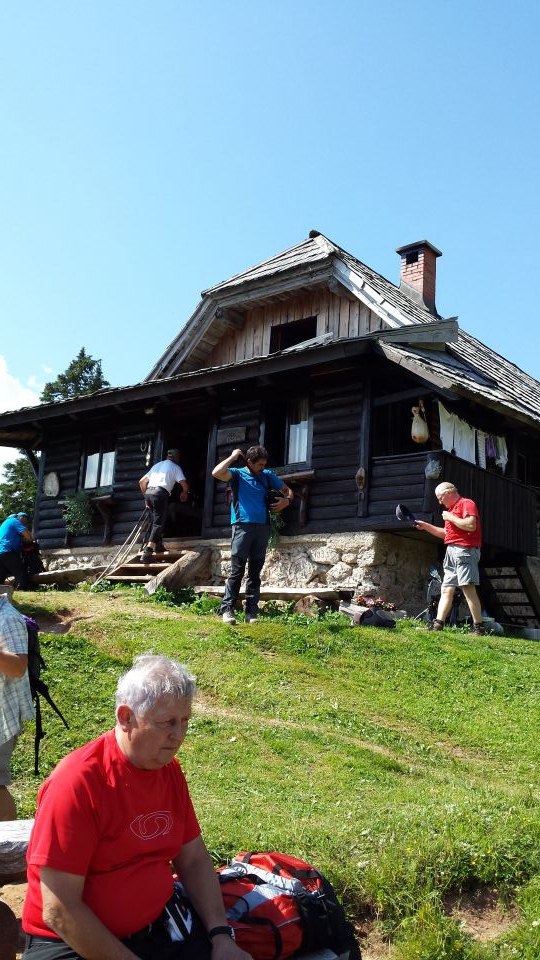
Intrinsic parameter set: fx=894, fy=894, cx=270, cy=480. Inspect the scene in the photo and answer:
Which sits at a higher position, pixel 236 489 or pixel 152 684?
pixel 236 489

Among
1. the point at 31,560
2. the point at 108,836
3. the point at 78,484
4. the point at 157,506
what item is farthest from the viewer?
the point at 78,484

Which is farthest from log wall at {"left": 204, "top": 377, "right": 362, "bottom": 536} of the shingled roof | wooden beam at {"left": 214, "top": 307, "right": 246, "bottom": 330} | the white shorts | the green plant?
the green plant

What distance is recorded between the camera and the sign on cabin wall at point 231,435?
15.2 metres

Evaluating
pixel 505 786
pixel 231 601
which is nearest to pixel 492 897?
pixel 505 786

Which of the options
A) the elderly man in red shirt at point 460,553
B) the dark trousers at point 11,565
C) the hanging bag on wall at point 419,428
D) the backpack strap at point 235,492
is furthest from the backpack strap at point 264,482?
the dark trousers at point 11,565

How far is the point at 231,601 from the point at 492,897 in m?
6.56

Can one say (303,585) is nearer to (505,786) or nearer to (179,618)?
(179,618)

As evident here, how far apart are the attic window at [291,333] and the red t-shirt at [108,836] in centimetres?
1384

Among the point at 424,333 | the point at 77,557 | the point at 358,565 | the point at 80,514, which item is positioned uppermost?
the point at 424,333

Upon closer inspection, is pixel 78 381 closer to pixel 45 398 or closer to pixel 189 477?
pixel 45 398

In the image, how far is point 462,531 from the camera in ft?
37.2

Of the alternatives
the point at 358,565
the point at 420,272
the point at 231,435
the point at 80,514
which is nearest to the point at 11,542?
the point at 80,514

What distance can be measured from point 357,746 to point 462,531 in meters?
5.13

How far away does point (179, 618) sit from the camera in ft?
35.2
